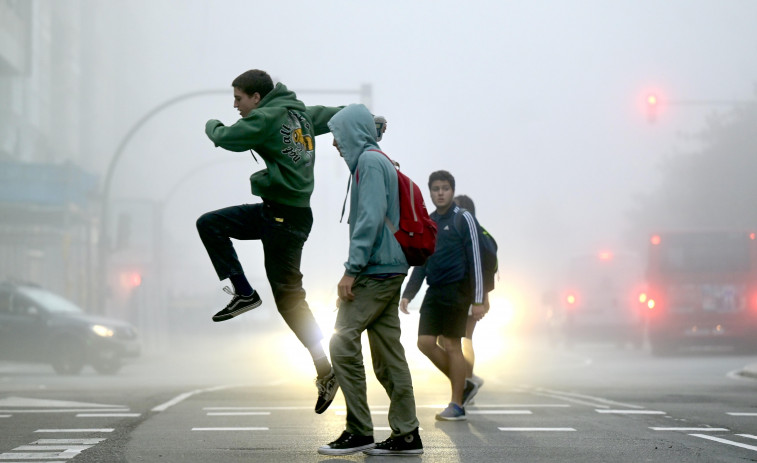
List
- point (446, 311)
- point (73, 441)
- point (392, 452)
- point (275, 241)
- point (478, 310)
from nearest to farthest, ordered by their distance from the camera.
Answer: point (392, 452), point (275, 241), point (73, 441), point (446, 311), point (478, 310)

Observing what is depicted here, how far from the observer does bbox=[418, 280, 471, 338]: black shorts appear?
10312 mm

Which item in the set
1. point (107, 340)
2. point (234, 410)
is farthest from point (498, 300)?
point (234, 410)

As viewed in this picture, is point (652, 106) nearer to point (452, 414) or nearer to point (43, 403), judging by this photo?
point (43, 403)

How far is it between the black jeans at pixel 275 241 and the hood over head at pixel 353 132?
0.43 m

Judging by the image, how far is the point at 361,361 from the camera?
7570mm

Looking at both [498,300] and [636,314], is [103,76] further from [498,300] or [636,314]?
[498,300]

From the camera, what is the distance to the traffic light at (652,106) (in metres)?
31.1

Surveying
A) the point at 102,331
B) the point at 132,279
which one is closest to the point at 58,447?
the point at 102,331

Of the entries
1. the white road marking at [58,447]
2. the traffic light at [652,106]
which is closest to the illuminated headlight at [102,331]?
the traffic light at [652,106]

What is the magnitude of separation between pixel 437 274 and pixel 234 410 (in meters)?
2.05

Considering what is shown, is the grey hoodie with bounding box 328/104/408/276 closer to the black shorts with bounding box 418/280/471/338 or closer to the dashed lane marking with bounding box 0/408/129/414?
the black shorts with bounding box 418/280/471/338

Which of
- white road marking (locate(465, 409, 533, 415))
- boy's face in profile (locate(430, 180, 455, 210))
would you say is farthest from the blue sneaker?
boy's face in profile (locate(430, 180, 455, 210))

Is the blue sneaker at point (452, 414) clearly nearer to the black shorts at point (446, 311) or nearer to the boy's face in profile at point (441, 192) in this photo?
the black shorts at point (446, 311)

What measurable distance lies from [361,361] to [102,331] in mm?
17172
